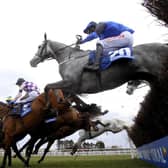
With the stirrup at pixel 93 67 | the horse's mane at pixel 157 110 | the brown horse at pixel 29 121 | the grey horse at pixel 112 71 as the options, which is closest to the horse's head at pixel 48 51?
the grey horse at pixel 112 71

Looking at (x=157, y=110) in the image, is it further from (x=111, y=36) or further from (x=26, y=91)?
(x=26, y=91)

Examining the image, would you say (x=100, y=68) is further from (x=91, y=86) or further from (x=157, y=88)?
(x=157, y=88)

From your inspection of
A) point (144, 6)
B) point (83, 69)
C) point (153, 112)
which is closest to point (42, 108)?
point (83, 69)

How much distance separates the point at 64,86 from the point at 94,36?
3.96ft

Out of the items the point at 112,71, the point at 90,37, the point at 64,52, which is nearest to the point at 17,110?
the point at 64,52

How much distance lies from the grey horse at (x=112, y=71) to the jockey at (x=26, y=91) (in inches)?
74.2

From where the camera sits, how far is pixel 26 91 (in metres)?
9.39

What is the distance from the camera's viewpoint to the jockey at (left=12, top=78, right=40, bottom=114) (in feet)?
30.2

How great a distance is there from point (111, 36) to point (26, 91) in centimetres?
300

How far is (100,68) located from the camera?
274 inches

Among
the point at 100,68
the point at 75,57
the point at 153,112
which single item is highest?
the point at 75,57

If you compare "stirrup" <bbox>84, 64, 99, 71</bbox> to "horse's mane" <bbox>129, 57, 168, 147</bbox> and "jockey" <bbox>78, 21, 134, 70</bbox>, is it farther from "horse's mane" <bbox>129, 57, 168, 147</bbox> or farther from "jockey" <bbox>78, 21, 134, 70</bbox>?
"horse's mane" <bbox>129, 57, 168, 147</bbox>

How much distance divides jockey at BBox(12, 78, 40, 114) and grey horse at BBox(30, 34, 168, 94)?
6.18ft

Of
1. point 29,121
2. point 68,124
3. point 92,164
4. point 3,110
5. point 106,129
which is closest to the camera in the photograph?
point 29,121
